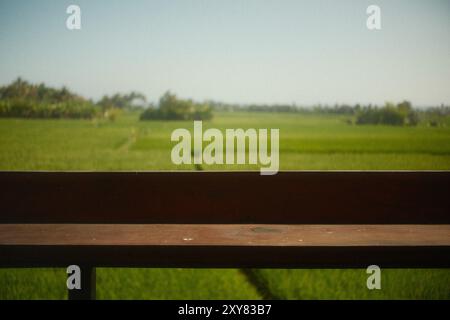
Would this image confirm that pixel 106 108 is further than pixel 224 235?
Yes

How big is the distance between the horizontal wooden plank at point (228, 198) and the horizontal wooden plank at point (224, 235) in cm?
6

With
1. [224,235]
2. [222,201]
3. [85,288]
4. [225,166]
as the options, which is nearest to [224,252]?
[224,235]

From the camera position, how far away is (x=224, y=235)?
1.29 meters

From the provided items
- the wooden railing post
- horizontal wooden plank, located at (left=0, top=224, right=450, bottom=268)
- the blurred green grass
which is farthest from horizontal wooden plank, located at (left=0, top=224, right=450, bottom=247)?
the blurred green grass

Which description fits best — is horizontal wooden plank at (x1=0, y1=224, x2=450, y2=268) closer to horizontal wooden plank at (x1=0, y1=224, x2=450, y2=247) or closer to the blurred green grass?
horizontal wooden plank at (x1=0, y1=224, x2=450, y2=247)

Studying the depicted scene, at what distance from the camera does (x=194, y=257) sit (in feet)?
3.89

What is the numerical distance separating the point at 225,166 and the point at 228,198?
3807mm

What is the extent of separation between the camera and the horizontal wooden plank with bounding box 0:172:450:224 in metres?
1.49

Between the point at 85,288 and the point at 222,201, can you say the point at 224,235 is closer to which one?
the point at 222,201

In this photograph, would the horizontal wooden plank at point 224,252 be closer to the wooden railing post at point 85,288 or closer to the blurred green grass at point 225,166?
the wooden railing post at point 85,288

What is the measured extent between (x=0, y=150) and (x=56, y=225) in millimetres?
4421

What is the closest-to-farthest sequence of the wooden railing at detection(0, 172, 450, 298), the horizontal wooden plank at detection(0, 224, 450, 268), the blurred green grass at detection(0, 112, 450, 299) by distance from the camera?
1. the horizontal wooden plank at detection(0, 224, 450, 268)
2. the wooden railing at detection(0, 172, 450, 298)
3. the blurred green grass at detection(0, 112, 450, 299)

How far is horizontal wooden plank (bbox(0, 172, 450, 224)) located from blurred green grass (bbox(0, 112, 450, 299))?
1110mm

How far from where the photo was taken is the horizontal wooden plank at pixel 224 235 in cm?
121
